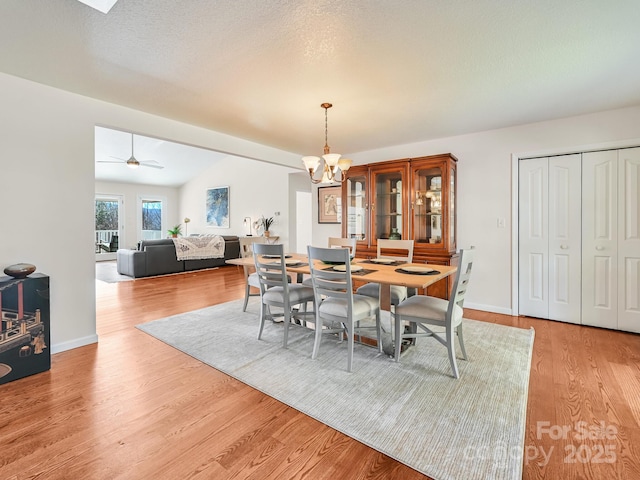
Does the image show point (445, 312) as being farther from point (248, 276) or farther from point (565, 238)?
point (248, 276)

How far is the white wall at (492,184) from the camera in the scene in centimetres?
342

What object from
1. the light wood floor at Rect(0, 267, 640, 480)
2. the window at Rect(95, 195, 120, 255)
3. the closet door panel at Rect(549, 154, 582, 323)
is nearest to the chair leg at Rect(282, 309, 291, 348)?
the light wood floor at Rect(0, 267, 640, 480)

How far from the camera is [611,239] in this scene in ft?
10.5

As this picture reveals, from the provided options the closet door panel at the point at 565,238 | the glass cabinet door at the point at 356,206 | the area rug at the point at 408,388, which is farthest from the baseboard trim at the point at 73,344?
the closet door panel at the point at 565,238

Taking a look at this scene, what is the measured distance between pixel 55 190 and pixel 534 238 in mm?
4966

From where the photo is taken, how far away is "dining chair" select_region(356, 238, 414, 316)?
2.96 meters

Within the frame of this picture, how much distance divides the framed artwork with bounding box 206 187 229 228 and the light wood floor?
6.62 meters

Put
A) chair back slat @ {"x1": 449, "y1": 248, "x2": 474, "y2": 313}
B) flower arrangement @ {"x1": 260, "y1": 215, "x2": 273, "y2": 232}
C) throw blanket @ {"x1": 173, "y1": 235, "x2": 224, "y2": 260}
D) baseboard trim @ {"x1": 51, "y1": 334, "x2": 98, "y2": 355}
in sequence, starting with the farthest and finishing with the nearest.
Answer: flower arrangement @ {"x1": 260, "y1": 215, "x2": 273, "y2": 232}
throw blanket @ {"x1": 173, "y1": 235, "x2": 224, "y2": 260}
baseboard trim @ {"x1": 51, "y1": 334, "x2": 98, "y2": 355}
chair back slat @ {"x1": 449, "y1": 248, "x2": 474, "y2": 313}

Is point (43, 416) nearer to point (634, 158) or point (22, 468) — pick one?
point (22, 468)

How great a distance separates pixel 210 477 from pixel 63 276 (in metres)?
2.33

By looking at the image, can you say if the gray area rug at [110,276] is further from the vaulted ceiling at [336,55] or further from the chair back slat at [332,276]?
the chair back slat at [332,276]

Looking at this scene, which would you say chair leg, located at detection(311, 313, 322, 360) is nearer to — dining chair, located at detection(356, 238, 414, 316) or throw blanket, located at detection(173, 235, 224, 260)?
dining chair, located at detection(356, 238, 414, 316)

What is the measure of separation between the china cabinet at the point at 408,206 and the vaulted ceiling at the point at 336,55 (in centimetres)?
86

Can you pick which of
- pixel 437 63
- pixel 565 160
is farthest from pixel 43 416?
pixel 565 160
